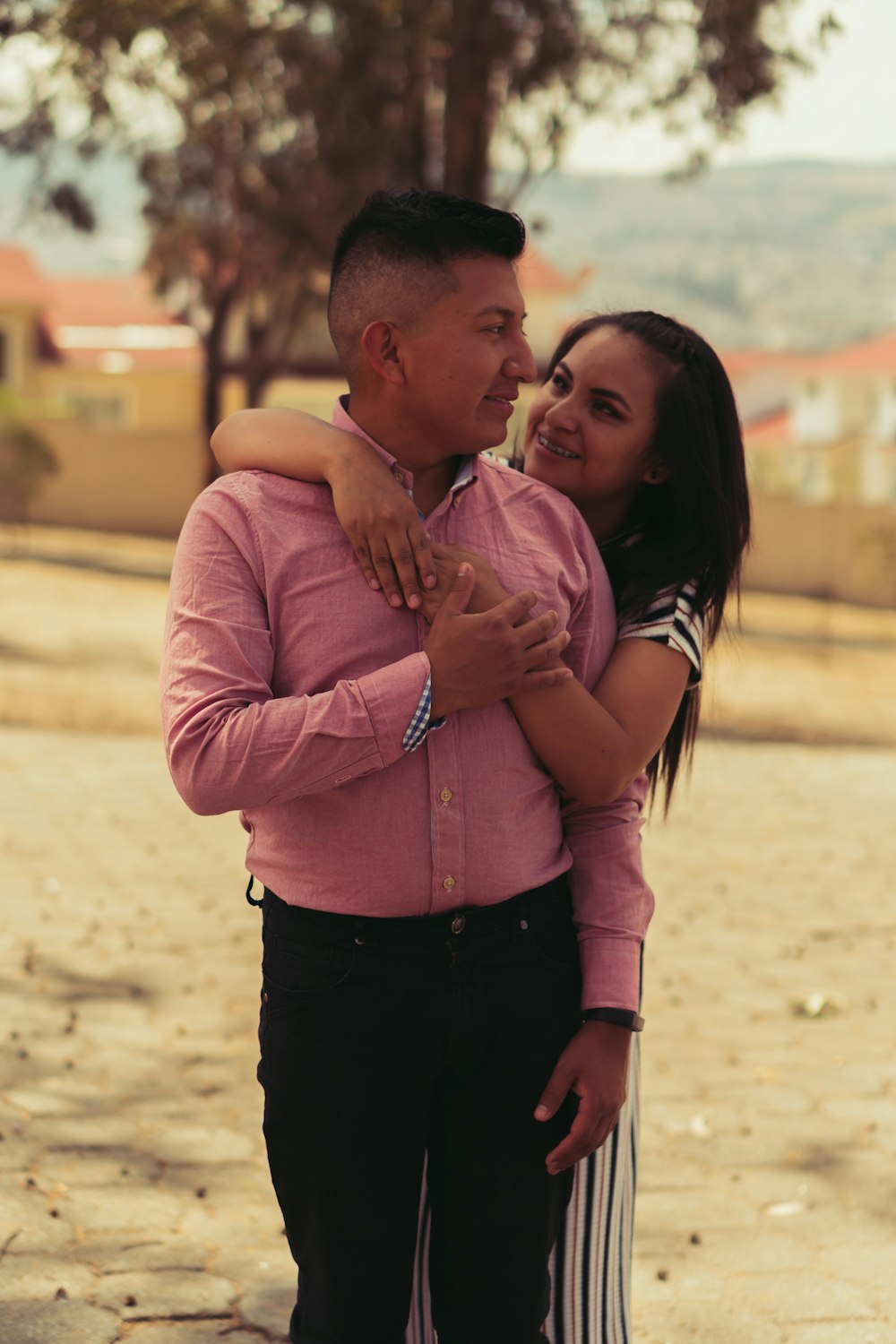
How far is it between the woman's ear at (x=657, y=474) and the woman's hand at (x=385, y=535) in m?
0.58

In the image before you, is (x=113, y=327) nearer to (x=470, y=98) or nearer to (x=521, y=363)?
(x=470, y=98)

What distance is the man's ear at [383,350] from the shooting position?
7.39 ft

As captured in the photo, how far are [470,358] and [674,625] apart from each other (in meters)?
0.54

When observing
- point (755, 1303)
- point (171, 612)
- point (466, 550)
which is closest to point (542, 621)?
point (466, 550)

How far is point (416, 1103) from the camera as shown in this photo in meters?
2.34

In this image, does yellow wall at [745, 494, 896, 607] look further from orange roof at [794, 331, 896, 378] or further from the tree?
orange roof at [794, 331, 896, 378]

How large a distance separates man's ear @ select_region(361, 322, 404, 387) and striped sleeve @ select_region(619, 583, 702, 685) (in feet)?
1.76

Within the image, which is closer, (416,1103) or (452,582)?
(452,582)

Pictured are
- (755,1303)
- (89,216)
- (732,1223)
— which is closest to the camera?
(755,1303)

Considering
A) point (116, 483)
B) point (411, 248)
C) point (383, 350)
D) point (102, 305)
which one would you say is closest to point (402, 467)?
point (383, 350)

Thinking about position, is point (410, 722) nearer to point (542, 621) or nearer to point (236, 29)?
point (542, 621)

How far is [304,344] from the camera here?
140 ft

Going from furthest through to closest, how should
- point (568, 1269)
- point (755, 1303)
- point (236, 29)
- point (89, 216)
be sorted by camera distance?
point (89, 216) → point (236, 29) → point (755, 1303) → point (568, 1269)

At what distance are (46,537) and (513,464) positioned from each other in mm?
24881
